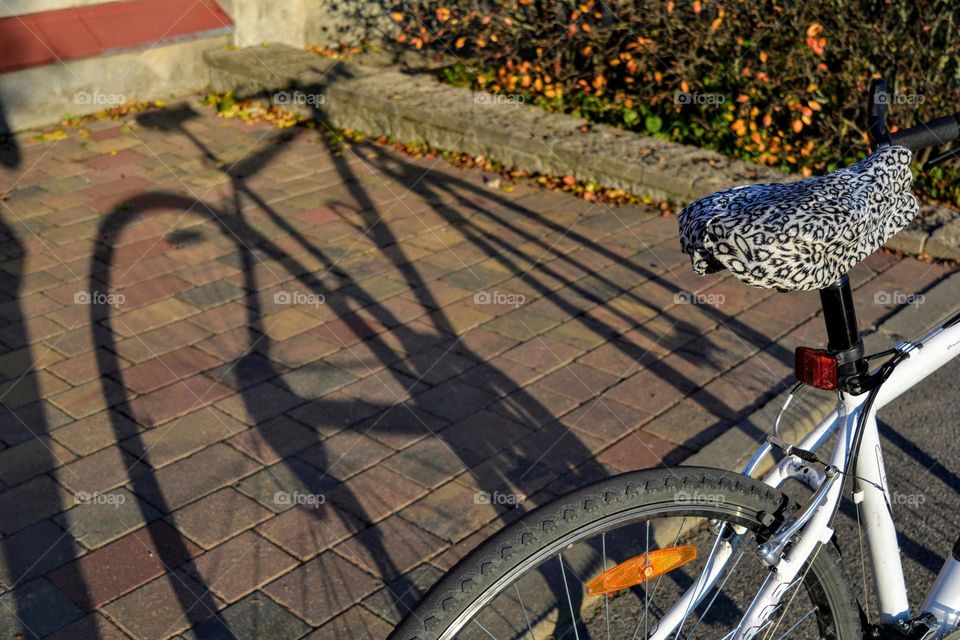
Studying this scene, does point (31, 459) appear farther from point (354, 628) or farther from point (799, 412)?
point (799, 412)

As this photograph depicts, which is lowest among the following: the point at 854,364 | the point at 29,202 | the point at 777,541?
the point at 29,202

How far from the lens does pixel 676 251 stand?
5.52m

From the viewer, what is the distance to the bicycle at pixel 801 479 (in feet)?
5.65

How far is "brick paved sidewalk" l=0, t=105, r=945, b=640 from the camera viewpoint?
3225 mm

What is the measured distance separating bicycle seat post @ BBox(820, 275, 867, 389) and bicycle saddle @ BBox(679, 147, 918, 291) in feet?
0.37

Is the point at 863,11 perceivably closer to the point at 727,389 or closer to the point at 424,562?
the point at 727,389

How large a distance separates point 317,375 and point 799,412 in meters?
1.91

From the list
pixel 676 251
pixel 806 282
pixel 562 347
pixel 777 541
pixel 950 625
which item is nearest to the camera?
pixel 806 282

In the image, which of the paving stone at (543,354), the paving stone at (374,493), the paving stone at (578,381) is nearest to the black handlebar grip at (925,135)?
the paving stone at (374,493)

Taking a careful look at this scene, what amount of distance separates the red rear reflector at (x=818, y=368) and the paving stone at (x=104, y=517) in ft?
7.36

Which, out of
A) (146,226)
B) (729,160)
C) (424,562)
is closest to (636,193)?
(729,160)

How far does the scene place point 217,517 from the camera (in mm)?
3449

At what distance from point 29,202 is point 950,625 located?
18.1ft

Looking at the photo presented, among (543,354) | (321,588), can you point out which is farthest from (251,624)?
(543,354)
